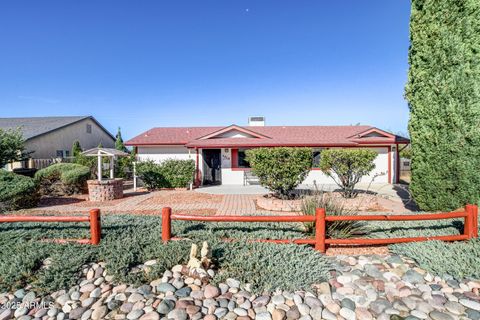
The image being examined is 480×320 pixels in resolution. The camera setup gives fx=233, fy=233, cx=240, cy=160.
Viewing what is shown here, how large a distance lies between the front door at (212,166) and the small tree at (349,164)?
7.79 m

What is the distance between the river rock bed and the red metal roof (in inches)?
443

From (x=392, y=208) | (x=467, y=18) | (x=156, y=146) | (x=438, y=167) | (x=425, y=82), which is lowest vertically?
(x=392, y=208)

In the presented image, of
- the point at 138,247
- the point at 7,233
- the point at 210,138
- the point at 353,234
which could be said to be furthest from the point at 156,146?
the point at 353,234

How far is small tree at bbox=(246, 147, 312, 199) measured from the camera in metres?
7.71

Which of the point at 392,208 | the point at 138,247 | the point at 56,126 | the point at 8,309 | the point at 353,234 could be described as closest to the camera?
the point at 8,309

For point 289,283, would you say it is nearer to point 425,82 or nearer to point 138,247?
point 138,247

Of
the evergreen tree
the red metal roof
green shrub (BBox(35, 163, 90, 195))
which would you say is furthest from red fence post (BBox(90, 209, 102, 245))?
the evergreen tree

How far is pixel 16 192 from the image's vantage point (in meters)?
7.81

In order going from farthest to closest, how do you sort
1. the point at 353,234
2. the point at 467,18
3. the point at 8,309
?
the point at 467,18 → the point at 353,234 → the point at 8,309

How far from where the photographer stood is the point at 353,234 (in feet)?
15.2

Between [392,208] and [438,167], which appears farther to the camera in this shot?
[392,208]

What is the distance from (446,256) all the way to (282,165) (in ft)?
15.2

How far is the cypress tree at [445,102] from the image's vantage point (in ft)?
19.3

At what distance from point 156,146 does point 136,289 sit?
542 inches
